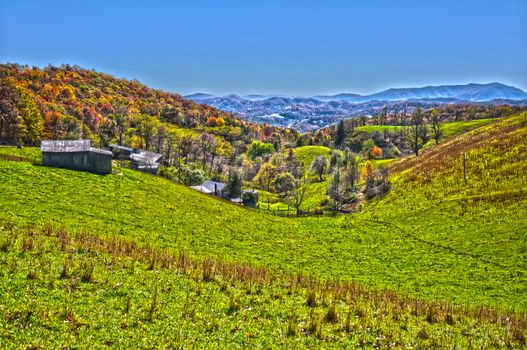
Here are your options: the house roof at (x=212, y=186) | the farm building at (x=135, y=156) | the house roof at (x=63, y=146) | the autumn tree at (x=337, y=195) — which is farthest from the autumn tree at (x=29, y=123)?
the autumn tree at (x=337, y=195)

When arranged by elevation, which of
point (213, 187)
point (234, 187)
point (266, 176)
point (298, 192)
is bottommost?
point (298, 192)

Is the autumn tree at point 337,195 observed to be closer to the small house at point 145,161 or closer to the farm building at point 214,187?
the farm building at point 214,187

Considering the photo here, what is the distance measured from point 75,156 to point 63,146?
2.24 meters

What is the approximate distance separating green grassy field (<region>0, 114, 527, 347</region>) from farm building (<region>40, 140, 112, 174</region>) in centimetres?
283

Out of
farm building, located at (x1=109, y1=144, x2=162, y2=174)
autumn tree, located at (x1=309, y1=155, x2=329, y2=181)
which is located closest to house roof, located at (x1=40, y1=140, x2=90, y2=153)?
farm building, located at (x1=109, y1=144, x2=162, y2=174)

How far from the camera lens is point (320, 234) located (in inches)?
2254

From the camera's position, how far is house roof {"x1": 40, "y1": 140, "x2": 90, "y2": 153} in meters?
55.2

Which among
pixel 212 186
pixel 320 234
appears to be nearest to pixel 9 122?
pixel 212 186

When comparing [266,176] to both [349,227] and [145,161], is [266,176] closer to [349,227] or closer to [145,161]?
[145,161]

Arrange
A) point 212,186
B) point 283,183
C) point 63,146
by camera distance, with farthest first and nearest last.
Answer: point 283,183 → point 212,186 → point 63,146

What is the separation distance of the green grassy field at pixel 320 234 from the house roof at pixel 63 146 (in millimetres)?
3883

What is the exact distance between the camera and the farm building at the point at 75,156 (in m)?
55.5

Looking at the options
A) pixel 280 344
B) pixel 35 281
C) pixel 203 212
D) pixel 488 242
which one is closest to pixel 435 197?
pixel 488 242

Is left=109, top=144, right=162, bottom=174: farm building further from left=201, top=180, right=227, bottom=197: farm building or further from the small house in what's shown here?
left=201, top=180, right=227, bottom=197: farm building
